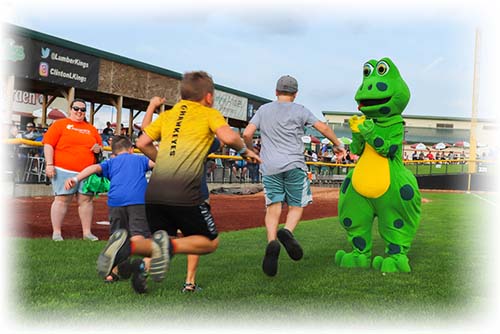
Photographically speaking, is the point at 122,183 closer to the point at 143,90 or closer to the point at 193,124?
the point at 193,124

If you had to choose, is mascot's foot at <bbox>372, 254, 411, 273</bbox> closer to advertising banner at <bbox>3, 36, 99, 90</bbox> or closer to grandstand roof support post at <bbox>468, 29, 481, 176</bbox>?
advertising banner at <bbox>3, 36, 99, 90</bbox>

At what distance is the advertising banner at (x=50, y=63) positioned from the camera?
17.6 meters

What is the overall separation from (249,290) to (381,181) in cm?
205

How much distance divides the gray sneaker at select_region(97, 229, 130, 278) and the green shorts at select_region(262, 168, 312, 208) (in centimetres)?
196

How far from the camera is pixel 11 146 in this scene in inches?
502

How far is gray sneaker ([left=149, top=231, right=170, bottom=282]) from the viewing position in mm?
4043

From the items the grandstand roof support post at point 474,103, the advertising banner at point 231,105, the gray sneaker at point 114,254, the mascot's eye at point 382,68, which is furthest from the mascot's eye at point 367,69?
the grandstand roof support post at point 474,103

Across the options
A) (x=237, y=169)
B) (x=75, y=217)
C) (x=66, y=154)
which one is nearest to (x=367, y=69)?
(x=66, y=154)

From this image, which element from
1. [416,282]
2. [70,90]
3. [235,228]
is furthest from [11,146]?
[416,282]

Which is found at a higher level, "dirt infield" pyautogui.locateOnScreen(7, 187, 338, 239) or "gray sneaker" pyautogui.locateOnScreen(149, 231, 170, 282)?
"gray sneaker" pyautogui.locateOnScreen(149, 231, 170, 282)

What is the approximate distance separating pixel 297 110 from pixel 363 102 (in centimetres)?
86

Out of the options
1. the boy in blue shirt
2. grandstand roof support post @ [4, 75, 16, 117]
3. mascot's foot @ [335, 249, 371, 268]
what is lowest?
mascot's foot @ [335, 249, 371, 268]

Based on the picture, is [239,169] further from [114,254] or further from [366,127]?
[114,254]

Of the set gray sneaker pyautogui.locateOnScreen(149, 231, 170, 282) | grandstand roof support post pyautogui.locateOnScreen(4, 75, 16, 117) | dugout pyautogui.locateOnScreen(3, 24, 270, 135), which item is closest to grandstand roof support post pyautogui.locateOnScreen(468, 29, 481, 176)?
dugout pyautogui.locateOnScreen(3, 24, 270, 135)
